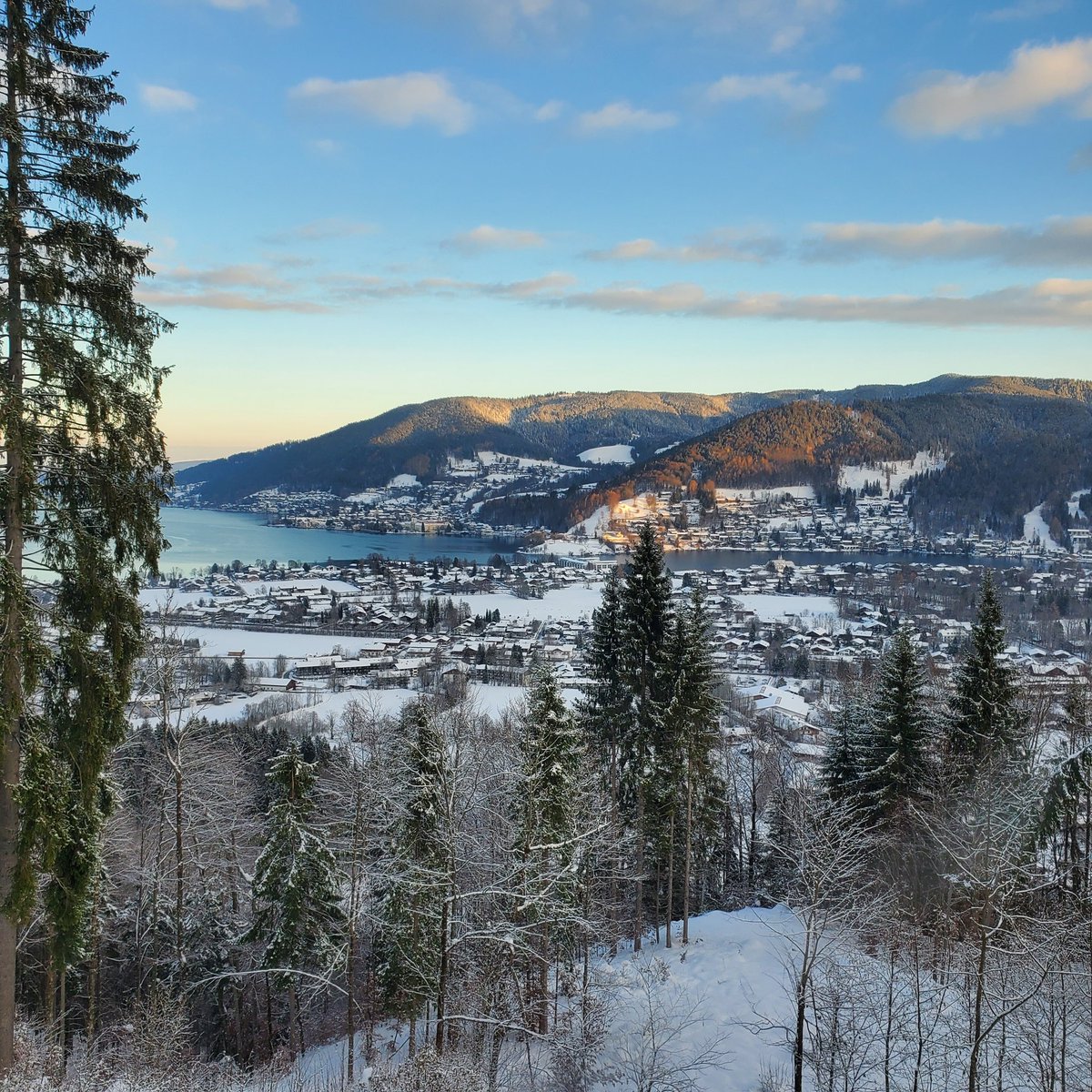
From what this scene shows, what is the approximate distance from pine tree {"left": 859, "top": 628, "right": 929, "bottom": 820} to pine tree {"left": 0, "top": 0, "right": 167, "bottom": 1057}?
1241cm

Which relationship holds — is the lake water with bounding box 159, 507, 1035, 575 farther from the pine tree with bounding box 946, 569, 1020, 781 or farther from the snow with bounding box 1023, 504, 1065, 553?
the pine tree with bounding box 946, 569, 1020, 781

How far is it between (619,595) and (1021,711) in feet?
24.2

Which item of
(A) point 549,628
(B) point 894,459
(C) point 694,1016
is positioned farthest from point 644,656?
(B) point 894,459

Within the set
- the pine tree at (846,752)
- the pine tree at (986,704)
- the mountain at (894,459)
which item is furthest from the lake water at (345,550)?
the pine tree at (986,704)

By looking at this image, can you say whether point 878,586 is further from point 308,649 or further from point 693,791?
point 693,791

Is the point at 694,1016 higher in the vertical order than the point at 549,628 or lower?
higher

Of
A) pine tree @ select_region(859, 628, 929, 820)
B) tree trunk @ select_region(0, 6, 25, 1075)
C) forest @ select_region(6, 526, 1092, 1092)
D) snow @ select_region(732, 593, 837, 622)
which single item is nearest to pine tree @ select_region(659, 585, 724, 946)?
forest @ select_region(6, 526, 1092, 1092)

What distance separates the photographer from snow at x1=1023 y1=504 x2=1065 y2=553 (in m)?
122

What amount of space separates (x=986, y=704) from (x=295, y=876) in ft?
37.3

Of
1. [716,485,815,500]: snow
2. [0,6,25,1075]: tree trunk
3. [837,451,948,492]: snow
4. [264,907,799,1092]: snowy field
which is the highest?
[837,451,948,492]: snow

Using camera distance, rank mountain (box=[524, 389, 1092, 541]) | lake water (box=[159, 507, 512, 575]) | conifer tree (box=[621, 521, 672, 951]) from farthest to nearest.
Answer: mountain (box=[524, 389, 1092, 541]), lake water (box=[159, 507, 512, 575]), conifer tree (box=[621, 521, 672, 951])

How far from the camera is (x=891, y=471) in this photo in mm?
183250

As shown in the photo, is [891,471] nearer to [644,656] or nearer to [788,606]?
[788,606]

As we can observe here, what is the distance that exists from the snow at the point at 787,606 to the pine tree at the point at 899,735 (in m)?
58.8
